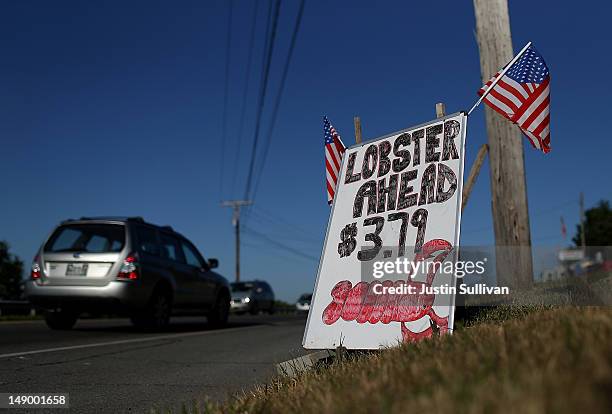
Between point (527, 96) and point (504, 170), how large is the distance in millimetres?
2820

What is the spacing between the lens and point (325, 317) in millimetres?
4695

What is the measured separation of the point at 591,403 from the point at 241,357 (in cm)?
612

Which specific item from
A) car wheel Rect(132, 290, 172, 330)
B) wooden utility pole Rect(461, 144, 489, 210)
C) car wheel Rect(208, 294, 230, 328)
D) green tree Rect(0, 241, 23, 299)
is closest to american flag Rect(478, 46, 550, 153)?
wooden utility pole Rect(461, 144, 489, 210)

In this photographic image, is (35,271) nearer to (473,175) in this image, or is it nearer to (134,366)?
(134,366)

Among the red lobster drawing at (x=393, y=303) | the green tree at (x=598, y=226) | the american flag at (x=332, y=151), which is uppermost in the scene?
the green tree at (x=598, y=226)

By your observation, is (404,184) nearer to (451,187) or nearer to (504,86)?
(451,187)

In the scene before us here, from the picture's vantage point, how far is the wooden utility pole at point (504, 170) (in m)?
7.96

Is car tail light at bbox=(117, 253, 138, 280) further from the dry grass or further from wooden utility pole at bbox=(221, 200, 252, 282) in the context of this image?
Result: wooden utility pole at bbox=(221, 200, 252, 282)

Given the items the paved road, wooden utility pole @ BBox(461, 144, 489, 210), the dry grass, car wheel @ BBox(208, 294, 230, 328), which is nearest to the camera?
the dry grass

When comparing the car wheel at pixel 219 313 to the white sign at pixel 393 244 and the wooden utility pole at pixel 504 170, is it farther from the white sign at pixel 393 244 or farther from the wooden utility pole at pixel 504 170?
the white sign at pixel 393 244

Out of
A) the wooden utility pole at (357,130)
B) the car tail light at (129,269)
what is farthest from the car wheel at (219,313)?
the wooden utility pole at (357,130)

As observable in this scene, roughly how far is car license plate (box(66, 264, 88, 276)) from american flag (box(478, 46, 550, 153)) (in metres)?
6.91

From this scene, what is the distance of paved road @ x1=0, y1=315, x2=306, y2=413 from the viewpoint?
4488 millimetres

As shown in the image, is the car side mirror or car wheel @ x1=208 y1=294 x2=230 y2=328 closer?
the car side mirror
